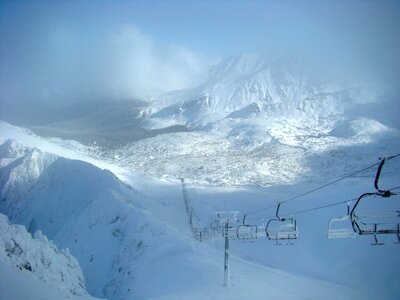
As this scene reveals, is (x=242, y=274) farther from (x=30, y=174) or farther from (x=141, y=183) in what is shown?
(x=141, y=183)

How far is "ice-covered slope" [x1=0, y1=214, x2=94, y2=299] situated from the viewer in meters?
19.4

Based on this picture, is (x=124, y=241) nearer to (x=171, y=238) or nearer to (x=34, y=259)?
(x=171, y=238)

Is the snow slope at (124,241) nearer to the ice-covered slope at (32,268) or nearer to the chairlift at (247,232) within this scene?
the chairlift at (247,232)

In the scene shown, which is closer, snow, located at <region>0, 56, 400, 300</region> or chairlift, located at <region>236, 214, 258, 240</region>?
chairlift, located at <region>236, 214, 258, 240</region>

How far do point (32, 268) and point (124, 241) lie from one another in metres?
26.5

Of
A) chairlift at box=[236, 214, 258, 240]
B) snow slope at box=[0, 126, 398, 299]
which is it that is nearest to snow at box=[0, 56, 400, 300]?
snow slope at box=[0, 126, 398, 299]

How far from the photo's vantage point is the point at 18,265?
24547 millimetres

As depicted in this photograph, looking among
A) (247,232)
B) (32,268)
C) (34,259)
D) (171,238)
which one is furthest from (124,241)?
(247,232)

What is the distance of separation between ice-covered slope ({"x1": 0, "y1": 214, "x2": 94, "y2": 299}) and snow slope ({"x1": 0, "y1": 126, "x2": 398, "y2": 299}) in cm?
948

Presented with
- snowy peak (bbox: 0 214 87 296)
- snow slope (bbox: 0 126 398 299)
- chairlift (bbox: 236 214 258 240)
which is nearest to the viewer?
snowy peak (bbox: 0 214 87 296)

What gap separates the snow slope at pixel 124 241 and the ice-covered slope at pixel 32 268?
9479 millimetres

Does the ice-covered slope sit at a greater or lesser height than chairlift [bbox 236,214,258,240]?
lesser

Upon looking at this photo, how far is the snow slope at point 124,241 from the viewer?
1538 inches

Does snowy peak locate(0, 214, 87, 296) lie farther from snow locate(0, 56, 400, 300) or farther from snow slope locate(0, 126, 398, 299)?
snow slope locate(0, 126, 398, 299)
